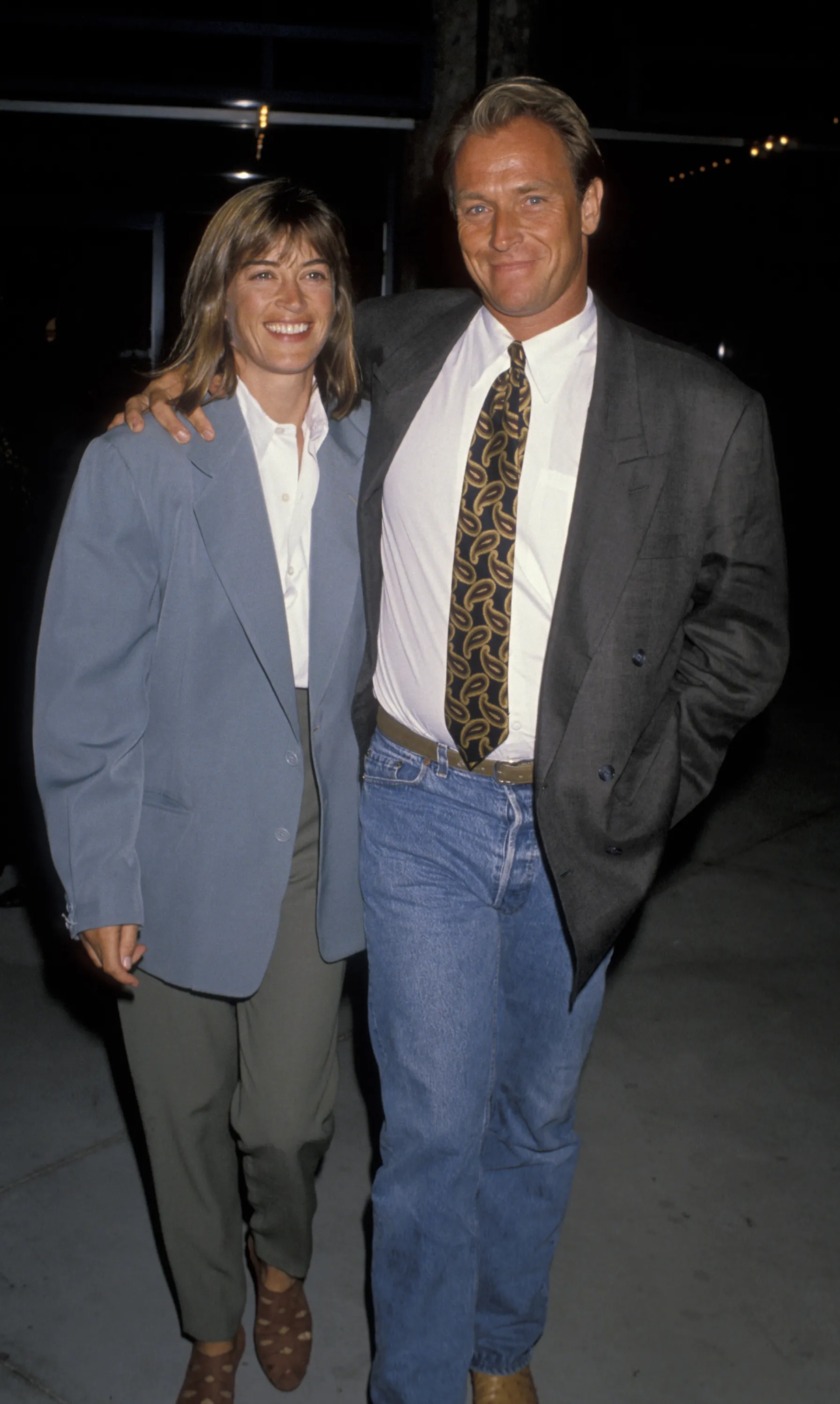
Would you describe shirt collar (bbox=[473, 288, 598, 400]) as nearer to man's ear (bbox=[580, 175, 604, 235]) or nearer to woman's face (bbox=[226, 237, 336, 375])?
man's ear (bbox=[580, 175, 604, 235])

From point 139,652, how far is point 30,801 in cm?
301

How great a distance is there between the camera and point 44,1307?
260cm

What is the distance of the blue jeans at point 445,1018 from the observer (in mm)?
2133

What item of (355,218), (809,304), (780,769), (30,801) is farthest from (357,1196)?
(809,304)

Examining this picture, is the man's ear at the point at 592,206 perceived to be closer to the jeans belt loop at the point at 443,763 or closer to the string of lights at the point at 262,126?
the jeans belt loop at the point at 443,763

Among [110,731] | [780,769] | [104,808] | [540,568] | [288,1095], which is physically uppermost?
[540,568]

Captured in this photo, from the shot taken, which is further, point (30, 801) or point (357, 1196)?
point (30, 801)

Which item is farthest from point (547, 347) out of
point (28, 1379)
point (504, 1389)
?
point (28, 1379)

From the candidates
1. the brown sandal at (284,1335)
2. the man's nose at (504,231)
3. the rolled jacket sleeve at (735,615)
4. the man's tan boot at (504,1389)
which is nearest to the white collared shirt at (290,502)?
the man's nose at (504,231)

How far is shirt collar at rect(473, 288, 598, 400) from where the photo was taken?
2.18 m

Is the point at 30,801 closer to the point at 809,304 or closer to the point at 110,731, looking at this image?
the point at 110,731

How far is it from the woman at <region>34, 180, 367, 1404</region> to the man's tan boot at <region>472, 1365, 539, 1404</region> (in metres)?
0.38

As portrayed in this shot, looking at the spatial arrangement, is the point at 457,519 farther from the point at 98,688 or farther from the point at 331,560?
the point at 98,688

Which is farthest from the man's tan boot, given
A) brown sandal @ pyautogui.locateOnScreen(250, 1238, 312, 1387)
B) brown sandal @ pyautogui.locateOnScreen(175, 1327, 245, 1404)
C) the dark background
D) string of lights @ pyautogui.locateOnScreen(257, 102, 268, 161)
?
string of lights @ pyautogui.locateOnScreen(257, 102, 268, 161)
